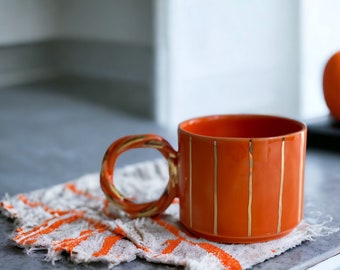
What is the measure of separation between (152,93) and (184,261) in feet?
2.76

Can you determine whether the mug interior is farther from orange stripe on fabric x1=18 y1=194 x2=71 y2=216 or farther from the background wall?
the background wall

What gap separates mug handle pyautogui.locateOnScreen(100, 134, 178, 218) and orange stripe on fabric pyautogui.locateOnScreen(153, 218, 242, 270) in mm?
22

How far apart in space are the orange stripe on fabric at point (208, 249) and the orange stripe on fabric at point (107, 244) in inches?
1.9

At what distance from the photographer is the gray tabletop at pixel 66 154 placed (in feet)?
1.90

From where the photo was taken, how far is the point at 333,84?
0.88 m

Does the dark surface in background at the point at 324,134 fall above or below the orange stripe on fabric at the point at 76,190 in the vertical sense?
above

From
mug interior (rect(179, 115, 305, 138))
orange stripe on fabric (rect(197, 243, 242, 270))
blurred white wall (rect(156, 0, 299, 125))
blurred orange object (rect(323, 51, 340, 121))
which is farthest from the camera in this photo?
blurred white wall (rect(156, 0, 299, 125))

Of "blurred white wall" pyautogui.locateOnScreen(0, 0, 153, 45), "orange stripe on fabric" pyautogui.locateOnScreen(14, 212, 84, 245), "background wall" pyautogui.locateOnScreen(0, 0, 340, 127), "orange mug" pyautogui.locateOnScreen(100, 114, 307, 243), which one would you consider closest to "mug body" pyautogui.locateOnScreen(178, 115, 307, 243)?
"orange mug" pyautogui.locateOnScreen(100, 114, 307, 243)

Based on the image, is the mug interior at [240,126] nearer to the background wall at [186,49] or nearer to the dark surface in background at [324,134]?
the dark surface in background at [324,134]

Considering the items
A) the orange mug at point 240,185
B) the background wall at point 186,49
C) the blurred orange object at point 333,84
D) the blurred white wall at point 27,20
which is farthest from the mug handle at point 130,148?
the blurred white wall at point 27,20

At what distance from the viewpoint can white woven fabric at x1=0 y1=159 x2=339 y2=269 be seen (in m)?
0.56

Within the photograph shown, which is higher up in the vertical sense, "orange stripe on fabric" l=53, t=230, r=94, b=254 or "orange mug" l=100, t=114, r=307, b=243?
"orange mug" l=100, t=114, r=307, b=243

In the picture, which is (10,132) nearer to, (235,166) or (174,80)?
(174,80)

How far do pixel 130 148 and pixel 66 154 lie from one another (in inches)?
15.0
